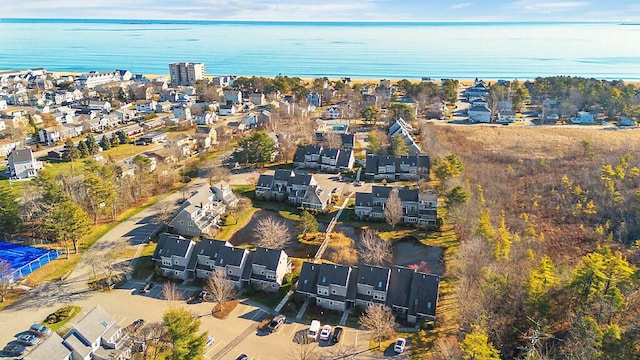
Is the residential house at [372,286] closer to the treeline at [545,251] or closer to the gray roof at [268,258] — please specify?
the treeline at [545,251]

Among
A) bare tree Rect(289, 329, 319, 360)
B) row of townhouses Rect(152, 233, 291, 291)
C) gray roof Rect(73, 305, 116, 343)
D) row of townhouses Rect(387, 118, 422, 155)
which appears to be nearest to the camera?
gray roof Rect(73, 305, 116, 343)

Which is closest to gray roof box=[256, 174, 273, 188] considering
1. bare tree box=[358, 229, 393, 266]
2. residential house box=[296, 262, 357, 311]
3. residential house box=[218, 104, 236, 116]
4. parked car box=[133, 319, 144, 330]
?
bare tree box=[358, 229, 393, 266]

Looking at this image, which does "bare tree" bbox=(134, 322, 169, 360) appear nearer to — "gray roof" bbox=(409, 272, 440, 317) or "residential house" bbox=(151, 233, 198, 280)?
"residential house" bbox=(151, 233, 198, 280)

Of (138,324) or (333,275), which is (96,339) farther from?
(333,275)

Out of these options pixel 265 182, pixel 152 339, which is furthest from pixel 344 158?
pixel 152 339

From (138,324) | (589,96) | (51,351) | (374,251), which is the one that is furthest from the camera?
(589,96)

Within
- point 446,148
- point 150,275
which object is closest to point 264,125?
point 446,148
